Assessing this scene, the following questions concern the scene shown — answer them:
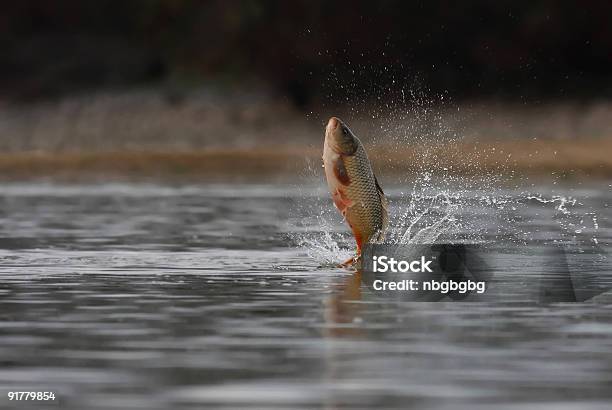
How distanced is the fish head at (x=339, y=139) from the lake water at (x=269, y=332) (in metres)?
1.08

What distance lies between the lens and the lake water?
10844 millimetres

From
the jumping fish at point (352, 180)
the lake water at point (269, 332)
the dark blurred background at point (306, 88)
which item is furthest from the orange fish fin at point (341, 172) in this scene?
the dark blurred background at point (306, 88)

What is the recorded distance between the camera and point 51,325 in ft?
45.1

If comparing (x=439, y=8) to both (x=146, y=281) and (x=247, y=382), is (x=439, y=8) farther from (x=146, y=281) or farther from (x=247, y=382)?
(x=247, y=382)

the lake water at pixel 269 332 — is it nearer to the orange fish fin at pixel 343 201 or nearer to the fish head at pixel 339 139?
the orange fish fin at pixel 343 201

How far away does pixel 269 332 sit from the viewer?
13.3 metres

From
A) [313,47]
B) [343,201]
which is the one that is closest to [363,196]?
[343,201]

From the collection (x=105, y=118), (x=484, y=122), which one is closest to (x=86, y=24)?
(x=105, y=118)

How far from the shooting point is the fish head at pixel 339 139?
55.0 ft

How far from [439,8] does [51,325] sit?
35100mm

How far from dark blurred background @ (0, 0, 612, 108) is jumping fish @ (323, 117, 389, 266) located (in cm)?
2513

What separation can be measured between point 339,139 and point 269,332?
375 centimetres

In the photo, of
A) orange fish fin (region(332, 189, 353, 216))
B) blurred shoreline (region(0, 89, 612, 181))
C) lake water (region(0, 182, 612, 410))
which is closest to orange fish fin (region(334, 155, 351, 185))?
orange fish fin (region(332, 189, 353, 216))

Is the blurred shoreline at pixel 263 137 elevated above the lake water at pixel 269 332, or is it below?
above
